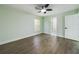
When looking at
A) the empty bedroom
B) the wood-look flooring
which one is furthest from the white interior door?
the wood-look flooring

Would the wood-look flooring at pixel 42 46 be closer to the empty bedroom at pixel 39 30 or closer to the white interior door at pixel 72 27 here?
the empty bedroom at pixel 39 30

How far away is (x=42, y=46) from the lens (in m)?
2.81

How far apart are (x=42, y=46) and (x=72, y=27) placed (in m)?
1.21

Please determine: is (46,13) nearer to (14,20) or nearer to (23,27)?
(23,27)

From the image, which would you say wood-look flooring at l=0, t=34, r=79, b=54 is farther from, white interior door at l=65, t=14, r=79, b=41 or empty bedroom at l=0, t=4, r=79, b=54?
white interior door at l=65, t=14, r=79, b=41

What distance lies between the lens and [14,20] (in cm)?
295

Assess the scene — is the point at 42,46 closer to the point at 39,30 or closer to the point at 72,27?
the point at 39,30

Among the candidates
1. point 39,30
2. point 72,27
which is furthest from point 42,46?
point 72,27

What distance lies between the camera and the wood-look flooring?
2596 mm

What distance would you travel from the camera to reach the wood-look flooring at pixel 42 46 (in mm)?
2596

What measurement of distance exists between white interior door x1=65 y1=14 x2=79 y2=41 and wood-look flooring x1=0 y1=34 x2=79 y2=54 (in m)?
0.17
